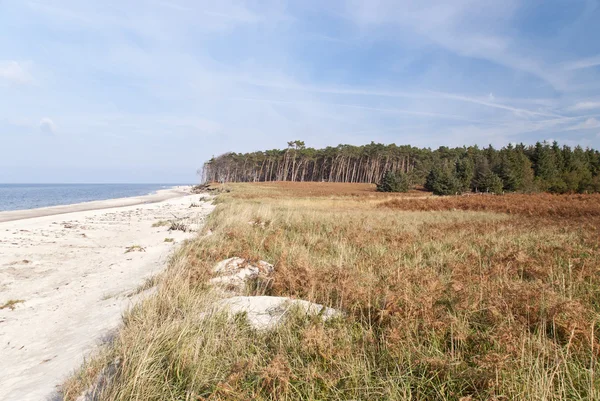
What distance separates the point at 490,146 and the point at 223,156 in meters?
79.2

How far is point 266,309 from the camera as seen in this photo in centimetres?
391

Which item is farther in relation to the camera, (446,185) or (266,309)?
(446,185)

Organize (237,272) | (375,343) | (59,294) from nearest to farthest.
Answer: (375,343), (237,272), (59,294)

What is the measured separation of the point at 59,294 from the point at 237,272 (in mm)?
3881

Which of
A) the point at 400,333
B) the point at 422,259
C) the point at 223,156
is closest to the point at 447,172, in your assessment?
the point at 422,259

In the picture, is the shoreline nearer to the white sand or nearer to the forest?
the white sand

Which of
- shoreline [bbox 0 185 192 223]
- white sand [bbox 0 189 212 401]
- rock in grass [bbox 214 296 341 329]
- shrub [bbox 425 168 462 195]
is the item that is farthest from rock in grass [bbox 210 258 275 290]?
shrub [bbox 425 168 462 195]

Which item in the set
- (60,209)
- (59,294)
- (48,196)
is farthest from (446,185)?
(48,196)

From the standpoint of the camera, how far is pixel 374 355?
2.85m

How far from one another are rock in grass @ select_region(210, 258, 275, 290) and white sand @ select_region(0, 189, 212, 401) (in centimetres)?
142

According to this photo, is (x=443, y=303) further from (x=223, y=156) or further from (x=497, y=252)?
(x=223, y=156)

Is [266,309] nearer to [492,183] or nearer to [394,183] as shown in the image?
[492,183]

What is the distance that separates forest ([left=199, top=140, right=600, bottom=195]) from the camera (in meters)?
44.5

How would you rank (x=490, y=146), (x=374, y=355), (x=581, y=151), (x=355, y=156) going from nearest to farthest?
(x=374, y=355) → (x=581, y=151) → (x=490, y=146) → (x=355, y=156)
